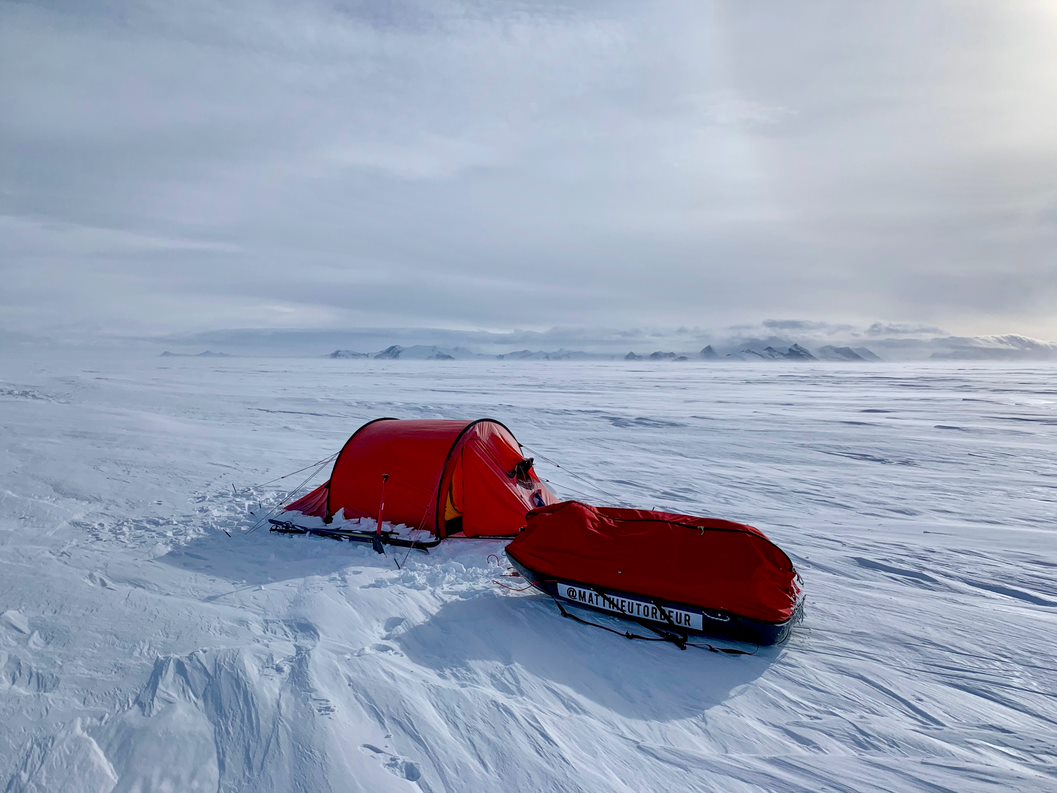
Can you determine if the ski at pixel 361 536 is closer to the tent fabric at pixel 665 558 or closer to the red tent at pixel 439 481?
the red tent at pixel 439 481

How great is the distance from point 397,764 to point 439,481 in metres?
3.92

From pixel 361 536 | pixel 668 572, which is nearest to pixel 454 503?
pixel 361 536

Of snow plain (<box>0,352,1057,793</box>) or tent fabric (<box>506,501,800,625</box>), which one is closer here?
snow plain (<box>0,352,1057,793</box>)

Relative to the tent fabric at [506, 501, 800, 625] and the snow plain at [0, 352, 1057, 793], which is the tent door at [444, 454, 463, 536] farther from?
the tent fabric at [506, 501, 800, 625]

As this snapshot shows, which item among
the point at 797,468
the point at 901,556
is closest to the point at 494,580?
the point at 901,556

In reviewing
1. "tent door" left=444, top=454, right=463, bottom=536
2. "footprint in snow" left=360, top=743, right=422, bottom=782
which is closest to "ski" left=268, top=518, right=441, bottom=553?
"tent door" left=444, top=454, right=463, bottom=536

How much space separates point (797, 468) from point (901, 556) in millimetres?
4986

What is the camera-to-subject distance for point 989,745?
353 cm

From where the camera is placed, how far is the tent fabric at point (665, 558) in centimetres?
456

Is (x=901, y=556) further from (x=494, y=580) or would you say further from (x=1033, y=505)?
(x=494, y=580)

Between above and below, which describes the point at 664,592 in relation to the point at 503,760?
above

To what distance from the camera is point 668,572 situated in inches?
189

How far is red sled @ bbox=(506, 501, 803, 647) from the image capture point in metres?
4.54

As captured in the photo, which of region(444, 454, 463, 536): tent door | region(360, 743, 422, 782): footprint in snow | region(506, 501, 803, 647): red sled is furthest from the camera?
region(444, 454, 463, 536): tent door
